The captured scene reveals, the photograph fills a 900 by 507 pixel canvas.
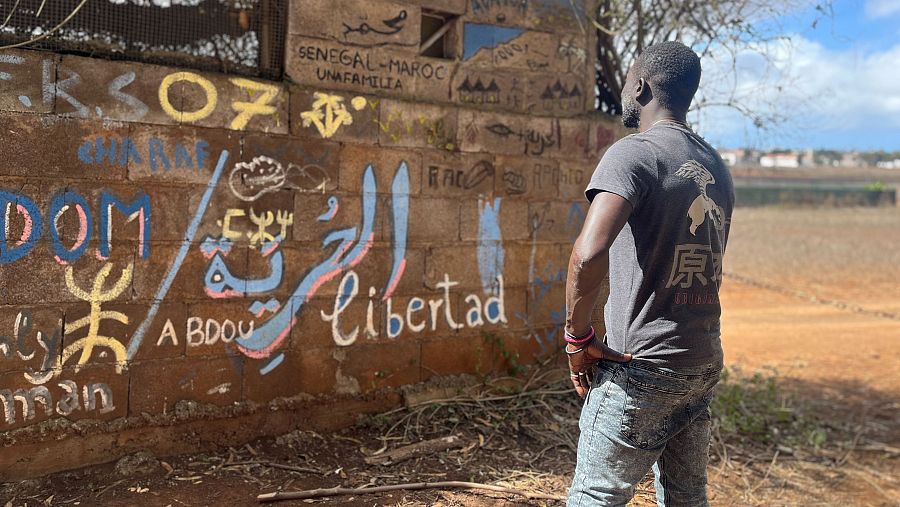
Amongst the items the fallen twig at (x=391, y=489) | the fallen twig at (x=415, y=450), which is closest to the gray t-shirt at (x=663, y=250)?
the fallen twig at (x=391, y=489)

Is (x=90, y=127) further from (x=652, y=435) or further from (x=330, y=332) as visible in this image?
(x=652, y=435)

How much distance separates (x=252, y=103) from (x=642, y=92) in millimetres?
2198

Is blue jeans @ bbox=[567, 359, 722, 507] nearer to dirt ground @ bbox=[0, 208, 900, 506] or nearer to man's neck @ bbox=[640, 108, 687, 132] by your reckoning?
man's neck @ bbox=[640, 108, 687, 132]

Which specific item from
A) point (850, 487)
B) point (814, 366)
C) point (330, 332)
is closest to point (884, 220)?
point (814, 366)

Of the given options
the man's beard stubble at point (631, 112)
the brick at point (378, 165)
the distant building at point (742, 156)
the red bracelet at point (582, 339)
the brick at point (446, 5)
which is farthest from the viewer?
the distant building at point (742, 156)

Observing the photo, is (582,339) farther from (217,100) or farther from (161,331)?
(217,100)

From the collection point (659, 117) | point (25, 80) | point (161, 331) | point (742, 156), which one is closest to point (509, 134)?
point (659, 117)

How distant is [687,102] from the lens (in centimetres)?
241

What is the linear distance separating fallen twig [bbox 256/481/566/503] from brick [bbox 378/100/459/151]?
6.26 feet

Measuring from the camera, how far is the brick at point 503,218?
14.7 feet

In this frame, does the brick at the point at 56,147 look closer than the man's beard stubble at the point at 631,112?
No

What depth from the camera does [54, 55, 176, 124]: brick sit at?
3.33m

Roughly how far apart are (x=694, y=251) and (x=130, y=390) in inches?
108

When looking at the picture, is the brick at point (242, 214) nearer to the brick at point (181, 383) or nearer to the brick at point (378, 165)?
the brick at point (378, 165)
